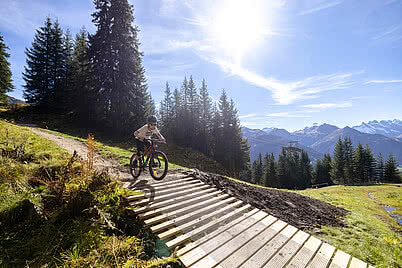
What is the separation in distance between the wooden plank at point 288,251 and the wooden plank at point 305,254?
0.26ft

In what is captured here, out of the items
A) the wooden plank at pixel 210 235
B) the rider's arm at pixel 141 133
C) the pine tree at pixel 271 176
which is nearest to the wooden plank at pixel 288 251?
the wooden plank at pixel 210 235

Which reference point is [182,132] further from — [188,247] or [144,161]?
[188,247]

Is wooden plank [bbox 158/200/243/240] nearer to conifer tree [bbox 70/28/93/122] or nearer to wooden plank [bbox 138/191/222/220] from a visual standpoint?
wooden plank [bbox 138/191/222/220]

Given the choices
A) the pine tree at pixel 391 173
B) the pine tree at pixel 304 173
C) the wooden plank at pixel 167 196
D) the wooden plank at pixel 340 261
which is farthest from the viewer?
the pine tree at pixel 304 173

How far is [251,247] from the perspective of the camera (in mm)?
3852

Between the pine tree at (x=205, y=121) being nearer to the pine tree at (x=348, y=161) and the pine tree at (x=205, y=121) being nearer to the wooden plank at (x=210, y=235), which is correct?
the wooden plank at (x=210, y=235)

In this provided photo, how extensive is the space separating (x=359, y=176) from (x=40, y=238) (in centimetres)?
6620

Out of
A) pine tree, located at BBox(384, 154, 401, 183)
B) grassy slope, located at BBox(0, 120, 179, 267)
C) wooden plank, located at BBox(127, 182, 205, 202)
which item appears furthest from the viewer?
pine tree, located at BBox(384, 154, 401, 183)

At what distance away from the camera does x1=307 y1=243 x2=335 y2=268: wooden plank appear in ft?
12.0

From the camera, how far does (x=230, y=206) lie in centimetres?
562

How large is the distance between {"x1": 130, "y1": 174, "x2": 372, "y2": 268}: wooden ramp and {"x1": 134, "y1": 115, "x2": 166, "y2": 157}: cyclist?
1841mm

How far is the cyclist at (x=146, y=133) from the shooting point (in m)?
6.84

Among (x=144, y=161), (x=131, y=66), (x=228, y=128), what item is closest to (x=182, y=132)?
(x=228, y=128)

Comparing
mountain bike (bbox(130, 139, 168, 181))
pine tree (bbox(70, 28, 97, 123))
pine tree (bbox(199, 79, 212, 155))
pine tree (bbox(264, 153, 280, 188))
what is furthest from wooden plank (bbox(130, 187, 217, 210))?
pine tree (bbox(264, 153, 280, 188))
